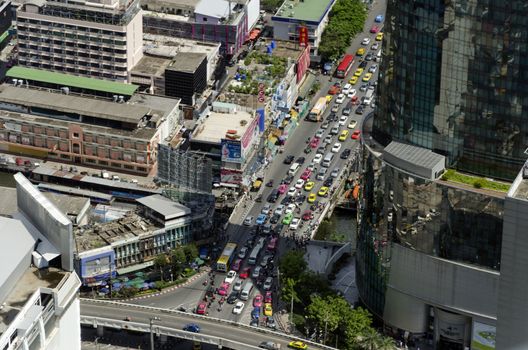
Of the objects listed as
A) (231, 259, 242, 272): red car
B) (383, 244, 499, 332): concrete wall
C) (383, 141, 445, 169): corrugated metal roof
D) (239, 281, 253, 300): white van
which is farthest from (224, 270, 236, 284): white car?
(383, 141, 445, 169): corrugated metal roof

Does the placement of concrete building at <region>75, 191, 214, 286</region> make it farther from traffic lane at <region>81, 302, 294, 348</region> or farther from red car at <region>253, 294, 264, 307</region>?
red car at <region>253, 294, 264, 307</region>

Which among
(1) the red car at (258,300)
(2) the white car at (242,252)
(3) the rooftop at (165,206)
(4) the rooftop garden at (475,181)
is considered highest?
(4) the rooftop garden at (475,181)

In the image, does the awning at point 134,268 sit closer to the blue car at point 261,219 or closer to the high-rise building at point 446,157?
the blue car at point 261,219

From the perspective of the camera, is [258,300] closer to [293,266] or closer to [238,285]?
[238,285]

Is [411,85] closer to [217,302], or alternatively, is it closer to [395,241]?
[395,241]

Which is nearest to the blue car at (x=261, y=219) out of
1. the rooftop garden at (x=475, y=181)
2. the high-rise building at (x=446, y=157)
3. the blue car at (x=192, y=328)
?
the high-rise building at (x=446, y=157)

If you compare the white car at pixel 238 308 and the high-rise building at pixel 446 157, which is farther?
the white car at pixel 238 308

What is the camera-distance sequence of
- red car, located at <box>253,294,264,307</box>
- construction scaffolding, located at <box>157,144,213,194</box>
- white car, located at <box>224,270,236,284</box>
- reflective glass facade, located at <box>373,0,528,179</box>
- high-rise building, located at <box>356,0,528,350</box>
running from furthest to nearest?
construction scaffolding, located at <box>157,144,213,194</box>
white car, located at <box>224,270,236,284</box>
red car, located at <box>253,294,264,307</box>
high-rise building, located at <box>356,0,528,350</box>
reflective glass facade, located at <box>373,0,528,179</box>
